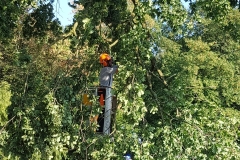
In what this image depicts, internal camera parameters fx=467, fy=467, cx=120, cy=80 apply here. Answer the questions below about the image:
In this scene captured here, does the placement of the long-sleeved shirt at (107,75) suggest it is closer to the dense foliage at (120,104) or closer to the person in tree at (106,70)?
the person in tree at (106,70)

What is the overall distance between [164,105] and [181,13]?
2.70ft

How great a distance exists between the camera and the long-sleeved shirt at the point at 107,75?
4242mm

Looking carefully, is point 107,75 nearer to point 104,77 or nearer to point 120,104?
point 104,77

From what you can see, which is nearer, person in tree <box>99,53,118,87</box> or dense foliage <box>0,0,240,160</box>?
dense foliage <box>0,0,240,160</box>

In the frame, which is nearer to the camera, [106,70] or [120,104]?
[120,104]

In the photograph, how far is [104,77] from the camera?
14.1 ft

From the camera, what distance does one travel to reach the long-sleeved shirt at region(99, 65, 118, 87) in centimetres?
424

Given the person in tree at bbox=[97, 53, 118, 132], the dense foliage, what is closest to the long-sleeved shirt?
the person in tree at bbox=[97, 53, 118, 132]

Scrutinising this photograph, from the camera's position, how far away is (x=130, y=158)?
3834 millimetres

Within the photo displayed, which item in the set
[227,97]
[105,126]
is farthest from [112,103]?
[227,97]

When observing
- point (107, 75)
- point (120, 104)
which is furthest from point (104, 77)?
point (120, 104)

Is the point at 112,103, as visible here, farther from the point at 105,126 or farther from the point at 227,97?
the point at 227,97

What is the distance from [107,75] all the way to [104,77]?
0.03m

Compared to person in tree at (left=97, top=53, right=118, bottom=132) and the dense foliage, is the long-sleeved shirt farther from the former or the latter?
the dense foliage
